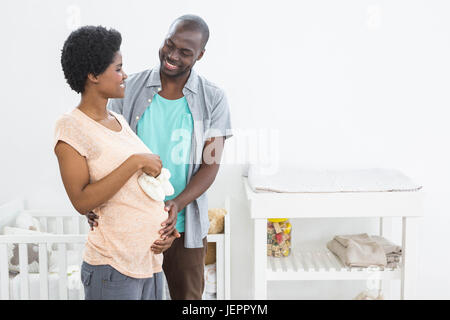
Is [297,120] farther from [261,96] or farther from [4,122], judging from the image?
[4,122]

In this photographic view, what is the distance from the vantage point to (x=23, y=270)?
1595mm

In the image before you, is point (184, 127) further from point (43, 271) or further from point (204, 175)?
point (43, 271)

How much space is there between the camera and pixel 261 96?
1.93 meters

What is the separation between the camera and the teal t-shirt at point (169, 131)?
1244 millimetres

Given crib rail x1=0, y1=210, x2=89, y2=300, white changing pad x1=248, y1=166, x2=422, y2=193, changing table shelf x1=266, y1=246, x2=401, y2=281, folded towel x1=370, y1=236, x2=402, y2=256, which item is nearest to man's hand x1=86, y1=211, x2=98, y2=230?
crib rail x1=0, y1=210, x2=89, y2=300

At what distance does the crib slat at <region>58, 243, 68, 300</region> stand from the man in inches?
18.3

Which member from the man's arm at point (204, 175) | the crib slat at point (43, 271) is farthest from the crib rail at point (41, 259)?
the man's arm at point (204, 175)

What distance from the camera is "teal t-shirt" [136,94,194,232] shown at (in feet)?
4.08

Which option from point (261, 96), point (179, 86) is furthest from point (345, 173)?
point (179, 86)

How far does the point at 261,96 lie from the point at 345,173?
0.46 meters

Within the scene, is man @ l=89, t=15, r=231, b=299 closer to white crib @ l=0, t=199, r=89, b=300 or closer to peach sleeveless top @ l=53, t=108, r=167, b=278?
peach sleeveless top @ l=53, t=108, r=167, b=278

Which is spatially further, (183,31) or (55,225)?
(55,225)

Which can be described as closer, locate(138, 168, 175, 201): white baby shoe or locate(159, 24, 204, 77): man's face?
locate(138, 168, 175, 201): white baby shoe

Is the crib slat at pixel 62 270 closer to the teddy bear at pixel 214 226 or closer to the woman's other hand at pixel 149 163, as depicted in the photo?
the teddy bear at pixel 214 226
